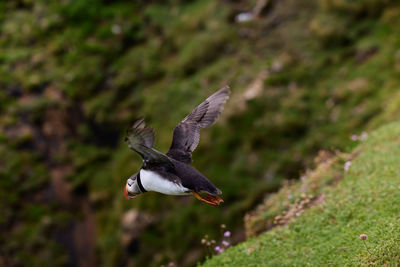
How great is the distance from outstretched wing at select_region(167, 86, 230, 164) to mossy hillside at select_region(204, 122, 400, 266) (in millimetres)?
1650

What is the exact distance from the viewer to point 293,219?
247 inches

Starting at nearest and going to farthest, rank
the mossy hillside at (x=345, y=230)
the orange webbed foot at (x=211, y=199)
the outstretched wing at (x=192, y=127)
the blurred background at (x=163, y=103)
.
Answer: the orange webbed foot at (x=211, y=199) → the mossy hillside at (x=345, y=230) → the outstretched wing at (x=192, y=127) → the blurred background at (x=163, y=103)

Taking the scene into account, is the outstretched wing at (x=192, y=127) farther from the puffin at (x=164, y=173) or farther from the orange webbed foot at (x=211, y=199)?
the orange webbed foot at (x=211, y=199)

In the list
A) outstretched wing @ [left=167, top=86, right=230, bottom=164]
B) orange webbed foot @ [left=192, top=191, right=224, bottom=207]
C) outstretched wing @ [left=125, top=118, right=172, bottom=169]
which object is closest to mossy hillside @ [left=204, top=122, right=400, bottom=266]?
orange webbed foot @ [left=192, top=191, right=224, bottom=207]

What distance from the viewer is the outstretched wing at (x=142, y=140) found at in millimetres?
4410

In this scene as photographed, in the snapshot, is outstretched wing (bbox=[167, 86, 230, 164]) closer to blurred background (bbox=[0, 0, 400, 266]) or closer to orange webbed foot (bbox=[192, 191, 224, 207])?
orange webbed foot (bbox=[192, 191, 224, 207])

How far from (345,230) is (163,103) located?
28.8 feet

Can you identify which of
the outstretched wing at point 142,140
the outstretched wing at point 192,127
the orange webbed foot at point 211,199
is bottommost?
the orange webbed foot at point 211,199

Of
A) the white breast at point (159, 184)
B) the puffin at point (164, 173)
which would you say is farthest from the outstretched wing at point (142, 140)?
the white breast at point (159, 184)

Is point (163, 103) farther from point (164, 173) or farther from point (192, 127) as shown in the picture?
point (164, 173)

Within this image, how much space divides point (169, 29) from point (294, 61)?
4.99 metres

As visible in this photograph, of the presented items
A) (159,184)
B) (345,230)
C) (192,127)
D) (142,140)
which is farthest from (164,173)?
(345,230)

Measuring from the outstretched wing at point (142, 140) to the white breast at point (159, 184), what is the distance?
0.20m

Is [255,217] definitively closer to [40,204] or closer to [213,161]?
[213,161]
